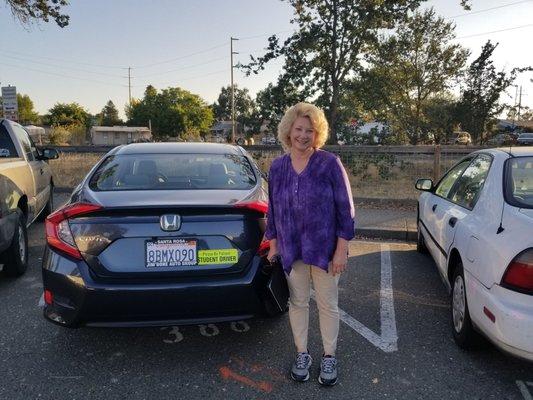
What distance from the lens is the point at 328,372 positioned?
292 cm

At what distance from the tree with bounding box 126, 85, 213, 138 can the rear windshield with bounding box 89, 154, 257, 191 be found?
72.6 metres

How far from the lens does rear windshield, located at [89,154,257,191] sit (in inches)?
140

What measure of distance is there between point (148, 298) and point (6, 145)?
13.8ft

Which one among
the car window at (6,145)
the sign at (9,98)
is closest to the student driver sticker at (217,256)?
the car window at (6,145)

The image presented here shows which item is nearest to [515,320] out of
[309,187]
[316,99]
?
[309,187]

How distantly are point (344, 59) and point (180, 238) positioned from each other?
749 inches

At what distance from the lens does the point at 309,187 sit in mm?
2717

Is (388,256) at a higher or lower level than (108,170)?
lower

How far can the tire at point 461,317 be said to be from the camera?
3.19 metres

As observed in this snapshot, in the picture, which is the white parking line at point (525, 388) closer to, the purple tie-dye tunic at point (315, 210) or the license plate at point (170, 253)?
the purple tie-dye tunic at point (315, 210)

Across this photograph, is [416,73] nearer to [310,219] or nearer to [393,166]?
[393,166]

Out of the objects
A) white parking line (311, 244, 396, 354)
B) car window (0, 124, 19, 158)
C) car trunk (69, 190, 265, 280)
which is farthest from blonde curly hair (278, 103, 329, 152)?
car window (0, 124, 19, 158)

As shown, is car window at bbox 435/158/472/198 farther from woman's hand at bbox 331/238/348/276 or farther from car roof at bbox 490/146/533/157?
woman's hand at bbox 331/238/348/276

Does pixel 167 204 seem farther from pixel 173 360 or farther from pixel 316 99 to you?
pixel 316 99
